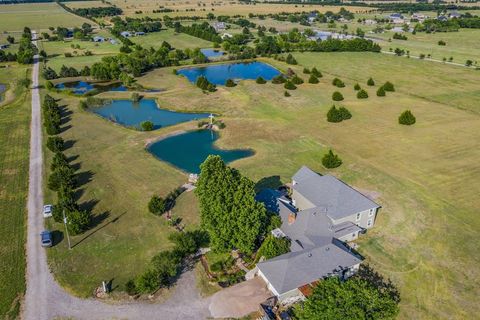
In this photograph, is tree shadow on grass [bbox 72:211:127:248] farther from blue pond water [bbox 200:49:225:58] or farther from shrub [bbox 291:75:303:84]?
blue pond water [bbox 200:49:225:58]

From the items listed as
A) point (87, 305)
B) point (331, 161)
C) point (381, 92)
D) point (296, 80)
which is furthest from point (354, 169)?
point (296, 80)

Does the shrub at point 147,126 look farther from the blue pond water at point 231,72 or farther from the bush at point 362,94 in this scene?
the bush at point 362,94

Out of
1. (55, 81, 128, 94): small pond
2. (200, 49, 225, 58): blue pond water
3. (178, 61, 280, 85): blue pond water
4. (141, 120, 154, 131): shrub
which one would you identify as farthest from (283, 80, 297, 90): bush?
(200, 49, 225, 58): blue pond water

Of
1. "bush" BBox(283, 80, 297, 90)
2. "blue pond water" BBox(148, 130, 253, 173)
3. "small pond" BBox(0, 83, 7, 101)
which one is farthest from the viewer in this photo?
"small pond" BBox(0, 83, 7, 101)

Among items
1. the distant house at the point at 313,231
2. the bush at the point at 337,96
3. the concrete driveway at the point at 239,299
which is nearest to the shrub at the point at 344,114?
the bush at the point at 337,96

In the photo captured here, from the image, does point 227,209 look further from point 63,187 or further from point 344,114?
point 344,114

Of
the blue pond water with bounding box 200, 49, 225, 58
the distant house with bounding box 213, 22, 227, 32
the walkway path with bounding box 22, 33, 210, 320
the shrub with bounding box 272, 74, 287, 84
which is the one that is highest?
the distant house with bounding box 213, 22, 227, 32
